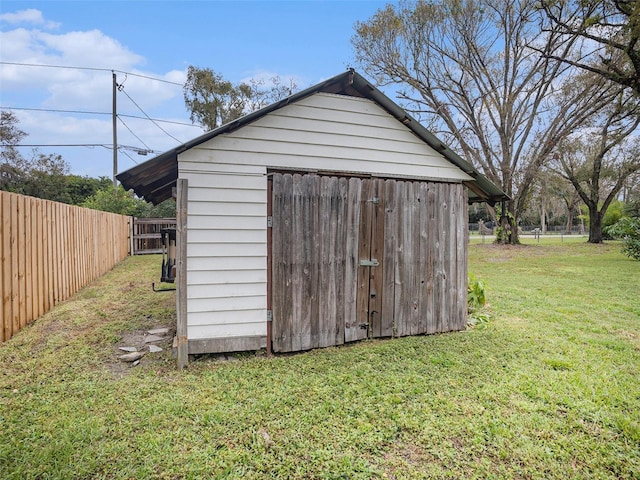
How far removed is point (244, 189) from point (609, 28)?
13.2 m

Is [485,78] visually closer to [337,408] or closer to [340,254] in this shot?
[340,254]

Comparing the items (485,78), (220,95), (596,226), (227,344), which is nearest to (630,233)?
(596,226)

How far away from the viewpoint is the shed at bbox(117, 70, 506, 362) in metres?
3.76

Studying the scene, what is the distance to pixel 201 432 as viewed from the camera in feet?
8.25

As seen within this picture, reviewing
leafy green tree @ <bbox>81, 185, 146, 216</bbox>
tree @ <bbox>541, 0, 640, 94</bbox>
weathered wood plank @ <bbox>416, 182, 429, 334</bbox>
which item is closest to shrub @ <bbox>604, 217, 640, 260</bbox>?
tree @ <bbox>541, 0, 640, 94</bbox>

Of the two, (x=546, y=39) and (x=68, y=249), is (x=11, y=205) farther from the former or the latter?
(x=546, y=39)

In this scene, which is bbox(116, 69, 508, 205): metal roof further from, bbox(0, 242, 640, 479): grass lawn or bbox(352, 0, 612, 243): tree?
bbox(352, 0, 612, 243): tree

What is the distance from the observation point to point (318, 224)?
4.14 metres

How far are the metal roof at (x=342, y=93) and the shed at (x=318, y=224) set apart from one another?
18 mm

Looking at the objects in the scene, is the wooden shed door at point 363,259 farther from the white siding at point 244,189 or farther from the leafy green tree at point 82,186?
the leafy green tree at point 82,186

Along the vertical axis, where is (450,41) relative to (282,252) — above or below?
above

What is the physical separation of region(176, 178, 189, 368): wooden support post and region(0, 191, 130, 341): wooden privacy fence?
2.46m

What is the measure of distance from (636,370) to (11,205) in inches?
303

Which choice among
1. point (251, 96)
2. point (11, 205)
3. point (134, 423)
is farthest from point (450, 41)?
point (134, 423)
